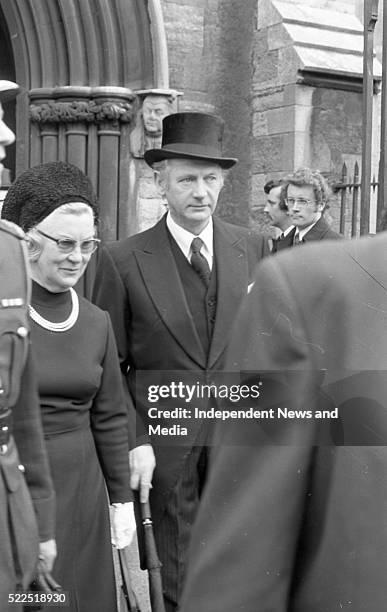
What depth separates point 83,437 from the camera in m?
3.08

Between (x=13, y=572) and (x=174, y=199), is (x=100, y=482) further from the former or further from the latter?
(x=174, y=199)

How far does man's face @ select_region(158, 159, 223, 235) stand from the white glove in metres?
1.01

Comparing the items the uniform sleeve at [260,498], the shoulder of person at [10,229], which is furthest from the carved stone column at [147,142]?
the uniform sleeve at [260,498]

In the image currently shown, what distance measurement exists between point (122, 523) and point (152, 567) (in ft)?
0.56

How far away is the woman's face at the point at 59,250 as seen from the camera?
116 inches

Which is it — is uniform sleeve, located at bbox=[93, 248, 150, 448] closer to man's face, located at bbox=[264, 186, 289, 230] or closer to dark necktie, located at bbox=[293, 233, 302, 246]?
dark necktie, located at bbox=[293, 233, 302, 246]

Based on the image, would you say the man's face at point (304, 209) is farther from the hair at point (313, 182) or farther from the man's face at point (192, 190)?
the man's face at point (192, 190)

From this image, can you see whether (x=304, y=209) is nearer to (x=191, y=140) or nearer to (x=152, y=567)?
(x=191, y=140)

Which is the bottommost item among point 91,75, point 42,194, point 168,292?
point 168,292

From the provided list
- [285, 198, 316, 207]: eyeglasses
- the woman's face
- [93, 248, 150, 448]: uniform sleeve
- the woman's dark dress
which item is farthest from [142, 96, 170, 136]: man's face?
the woman's face

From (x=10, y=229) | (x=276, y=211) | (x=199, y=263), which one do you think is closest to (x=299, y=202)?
(x=276, y=211)

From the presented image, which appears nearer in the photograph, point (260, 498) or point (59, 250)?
point (260, 498)

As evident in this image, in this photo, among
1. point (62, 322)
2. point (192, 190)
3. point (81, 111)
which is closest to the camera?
point (62, 322)

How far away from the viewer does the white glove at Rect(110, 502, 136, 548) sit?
10.6 ft
